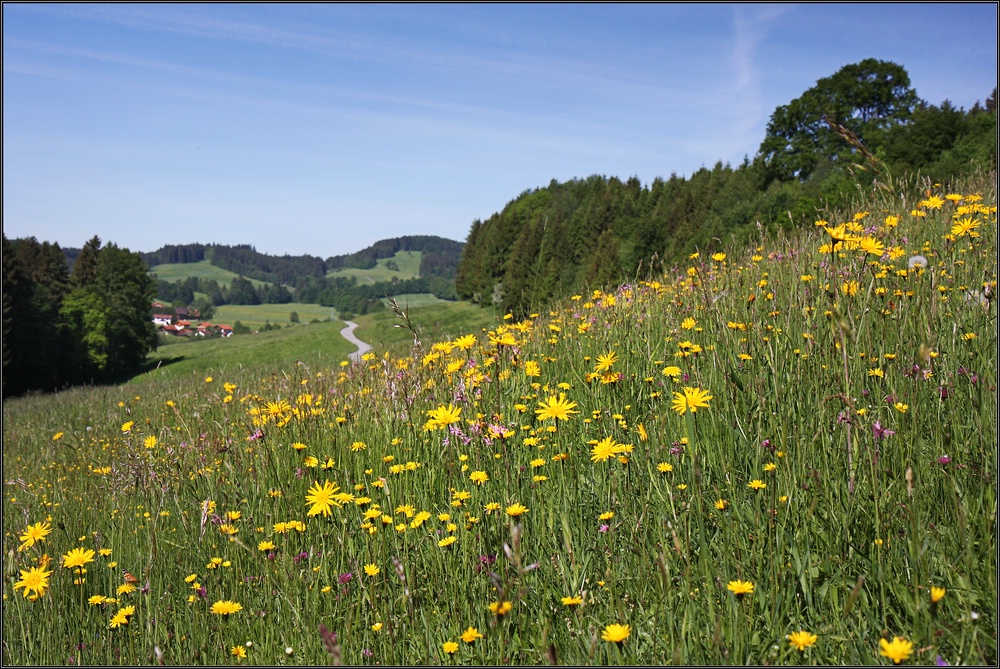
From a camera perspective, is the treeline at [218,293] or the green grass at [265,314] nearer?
the green grass at [265,314]

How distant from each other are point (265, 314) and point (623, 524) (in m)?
147

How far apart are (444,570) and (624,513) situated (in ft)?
2.40

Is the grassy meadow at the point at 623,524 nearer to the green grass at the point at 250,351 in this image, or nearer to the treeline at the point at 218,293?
the green grass at the point at 250,351

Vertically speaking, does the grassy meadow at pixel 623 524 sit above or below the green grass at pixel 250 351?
above

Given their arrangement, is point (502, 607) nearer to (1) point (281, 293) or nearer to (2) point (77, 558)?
(2) point (77, 558)

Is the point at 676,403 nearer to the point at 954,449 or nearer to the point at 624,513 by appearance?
the point at 624,513

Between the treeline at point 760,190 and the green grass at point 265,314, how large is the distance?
2290 inches

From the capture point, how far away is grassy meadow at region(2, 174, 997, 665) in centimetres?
174

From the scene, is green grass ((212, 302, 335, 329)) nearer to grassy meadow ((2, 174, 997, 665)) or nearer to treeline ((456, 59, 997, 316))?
treeline ((456, 59, 997, 316))

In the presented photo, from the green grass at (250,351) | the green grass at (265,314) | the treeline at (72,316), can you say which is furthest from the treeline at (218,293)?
the treeline at (72,316)

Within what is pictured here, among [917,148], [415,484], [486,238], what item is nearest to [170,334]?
[486,238]

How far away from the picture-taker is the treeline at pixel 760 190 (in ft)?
49.6

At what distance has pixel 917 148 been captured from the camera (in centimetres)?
2422

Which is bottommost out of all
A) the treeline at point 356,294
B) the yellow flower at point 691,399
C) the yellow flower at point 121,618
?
the yellow flower at point 121,618
